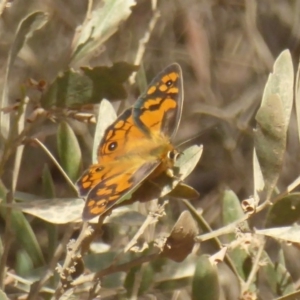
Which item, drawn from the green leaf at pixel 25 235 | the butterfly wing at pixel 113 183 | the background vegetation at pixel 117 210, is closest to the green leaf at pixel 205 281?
the background vegetation at pixel 117 210

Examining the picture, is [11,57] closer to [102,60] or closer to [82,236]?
[82,236]

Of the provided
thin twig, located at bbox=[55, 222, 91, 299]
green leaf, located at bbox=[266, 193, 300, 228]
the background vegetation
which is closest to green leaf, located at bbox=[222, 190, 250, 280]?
the background vegetation

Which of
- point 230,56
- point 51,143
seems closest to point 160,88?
point 51,143

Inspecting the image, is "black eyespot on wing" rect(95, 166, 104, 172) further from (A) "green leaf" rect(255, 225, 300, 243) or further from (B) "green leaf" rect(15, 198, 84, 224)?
(A) "green leaf" rect(255, 225, 300, 243)

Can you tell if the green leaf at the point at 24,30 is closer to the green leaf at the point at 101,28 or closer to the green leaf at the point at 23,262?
the green leaf at the point at 101,28

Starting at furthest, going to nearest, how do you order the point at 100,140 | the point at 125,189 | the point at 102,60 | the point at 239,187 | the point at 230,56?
the point at 230,56
the point at 239,187
the point at 102,60
the point at 100,140
the point at 125,189
